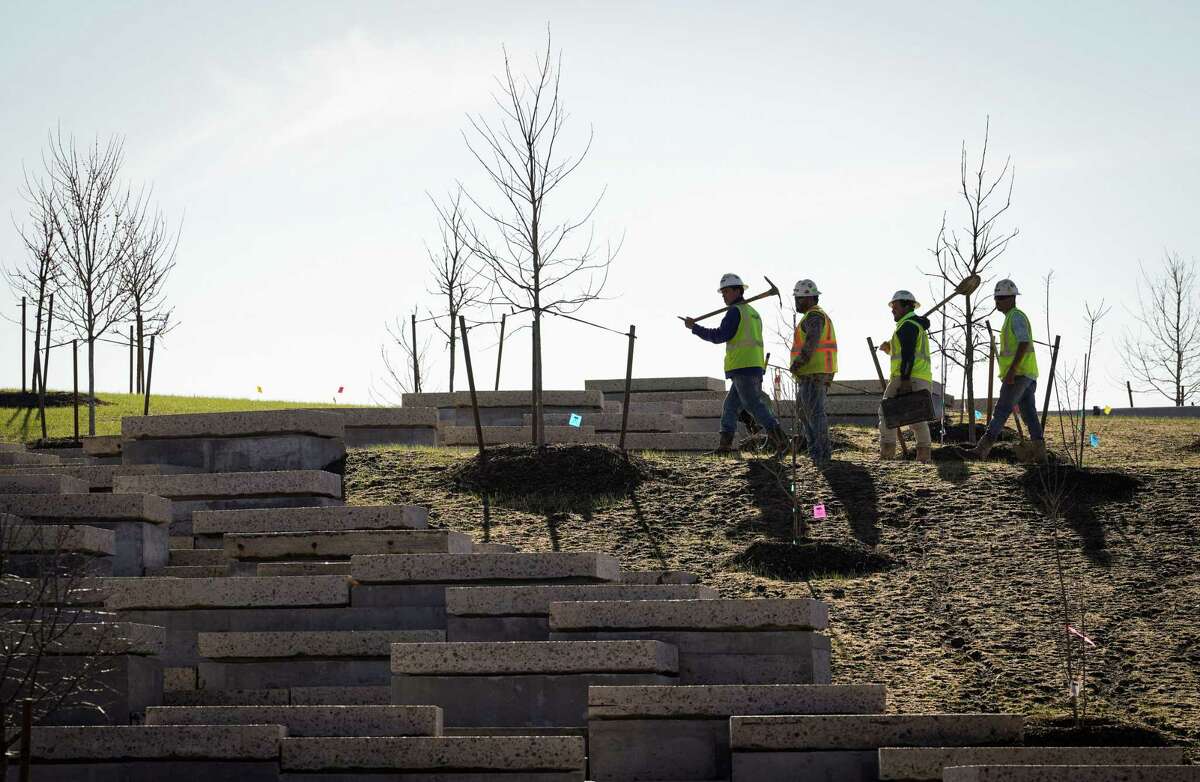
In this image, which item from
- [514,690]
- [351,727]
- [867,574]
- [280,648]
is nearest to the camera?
[351,727]

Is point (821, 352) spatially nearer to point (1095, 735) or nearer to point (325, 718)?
point (1095, 735)

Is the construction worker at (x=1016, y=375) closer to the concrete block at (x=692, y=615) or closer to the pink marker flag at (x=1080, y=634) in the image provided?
the pink marker flag at (x=1080, y=634)

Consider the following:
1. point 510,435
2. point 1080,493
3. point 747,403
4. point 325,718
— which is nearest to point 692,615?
point 325,718

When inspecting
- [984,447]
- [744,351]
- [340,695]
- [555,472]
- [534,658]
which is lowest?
[340,695]

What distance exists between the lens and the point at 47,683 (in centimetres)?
941

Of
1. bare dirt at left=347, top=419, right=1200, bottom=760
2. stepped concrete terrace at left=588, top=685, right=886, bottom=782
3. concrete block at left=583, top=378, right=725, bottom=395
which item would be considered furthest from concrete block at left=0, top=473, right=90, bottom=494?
concrete block at left=583, top=378, right=725, bottom=395

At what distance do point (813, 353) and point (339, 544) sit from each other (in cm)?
626

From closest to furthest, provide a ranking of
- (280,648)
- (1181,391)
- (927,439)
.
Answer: (280,648)
(927,439)
(1181,391)

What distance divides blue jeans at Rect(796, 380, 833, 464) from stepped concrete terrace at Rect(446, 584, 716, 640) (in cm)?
547

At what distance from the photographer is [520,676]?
9352mm

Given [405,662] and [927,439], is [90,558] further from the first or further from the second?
[927,439]

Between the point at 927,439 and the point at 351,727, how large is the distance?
28.7 ft

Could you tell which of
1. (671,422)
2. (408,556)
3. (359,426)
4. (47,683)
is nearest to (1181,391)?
(671,422)

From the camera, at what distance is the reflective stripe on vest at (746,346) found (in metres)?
15.8
